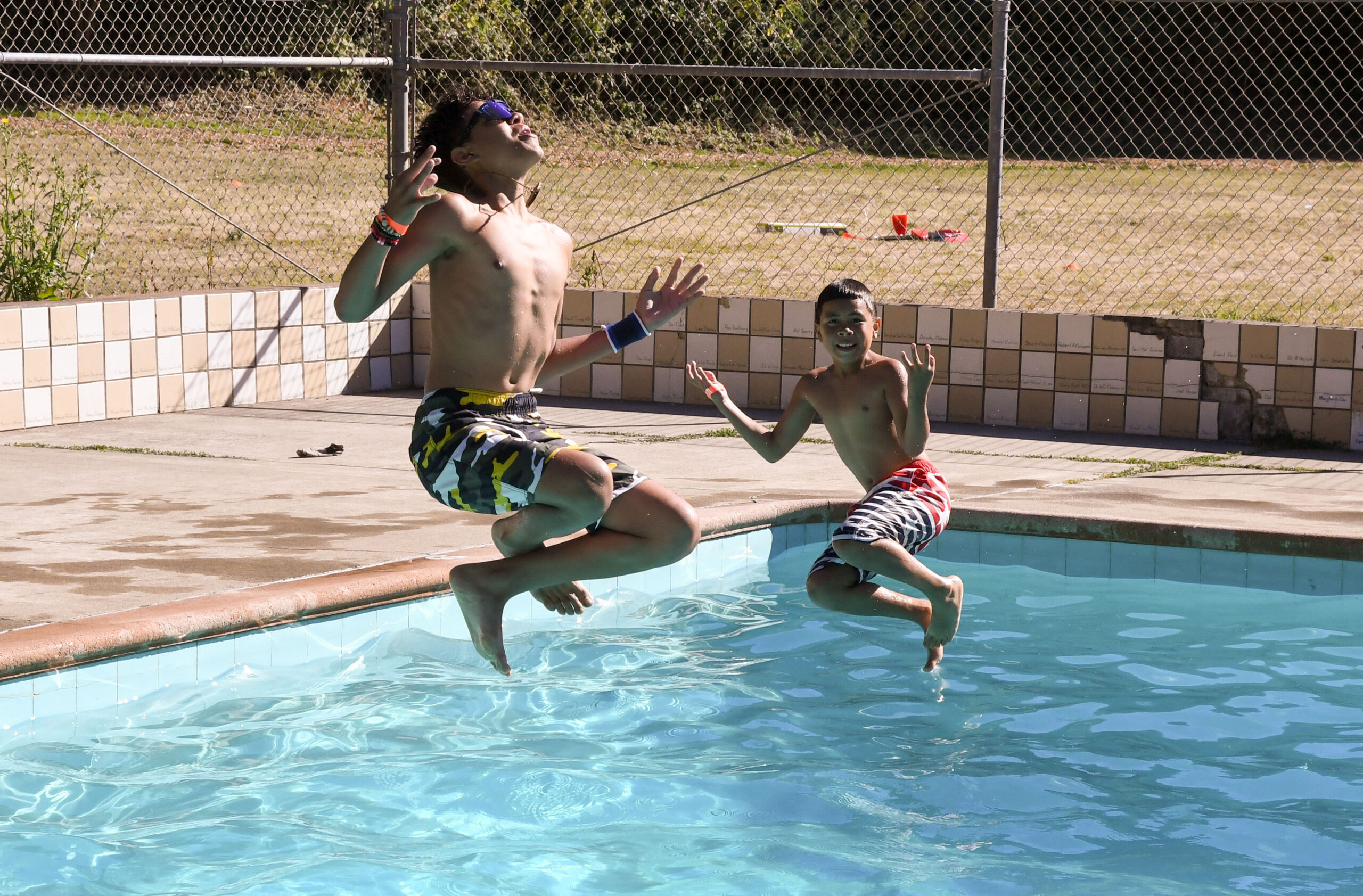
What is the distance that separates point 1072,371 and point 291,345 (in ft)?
14.4

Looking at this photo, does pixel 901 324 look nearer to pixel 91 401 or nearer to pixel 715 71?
pixel 715 71

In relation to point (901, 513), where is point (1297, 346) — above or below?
above

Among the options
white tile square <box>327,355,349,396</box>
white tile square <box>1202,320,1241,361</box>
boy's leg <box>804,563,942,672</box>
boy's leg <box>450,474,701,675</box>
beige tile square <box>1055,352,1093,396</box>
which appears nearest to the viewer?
boy's leg <box>450,474,701,675</box>

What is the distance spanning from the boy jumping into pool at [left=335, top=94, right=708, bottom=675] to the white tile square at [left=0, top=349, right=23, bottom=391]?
443cm

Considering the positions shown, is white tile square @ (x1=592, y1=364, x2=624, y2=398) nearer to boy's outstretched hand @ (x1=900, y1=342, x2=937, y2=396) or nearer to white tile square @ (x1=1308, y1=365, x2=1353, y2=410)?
white tile square @ (x1=1308, y1=365, x2=1353, y2=410)

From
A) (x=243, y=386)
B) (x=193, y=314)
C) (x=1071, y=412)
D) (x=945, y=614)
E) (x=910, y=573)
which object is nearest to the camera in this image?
(x=910, y=573)

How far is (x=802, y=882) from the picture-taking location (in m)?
3.81

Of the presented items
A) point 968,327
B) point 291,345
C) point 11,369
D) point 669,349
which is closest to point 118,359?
point 11,369

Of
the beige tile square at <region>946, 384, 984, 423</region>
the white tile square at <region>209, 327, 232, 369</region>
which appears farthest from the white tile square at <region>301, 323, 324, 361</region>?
the beige tile square at <region>946, 384, 984, 423</region>

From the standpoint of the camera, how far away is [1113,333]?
346 inches

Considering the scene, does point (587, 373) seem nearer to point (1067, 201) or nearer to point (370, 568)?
point (370, 568)

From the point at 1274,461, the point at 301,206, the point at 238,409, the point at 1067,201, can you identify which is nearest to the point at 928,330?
the point at 1274,461

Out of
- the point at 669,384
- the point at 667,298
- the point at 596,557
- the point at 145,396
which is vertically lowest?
the point at 596,557

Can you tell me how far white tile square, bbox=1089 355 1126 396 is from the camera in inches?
348
